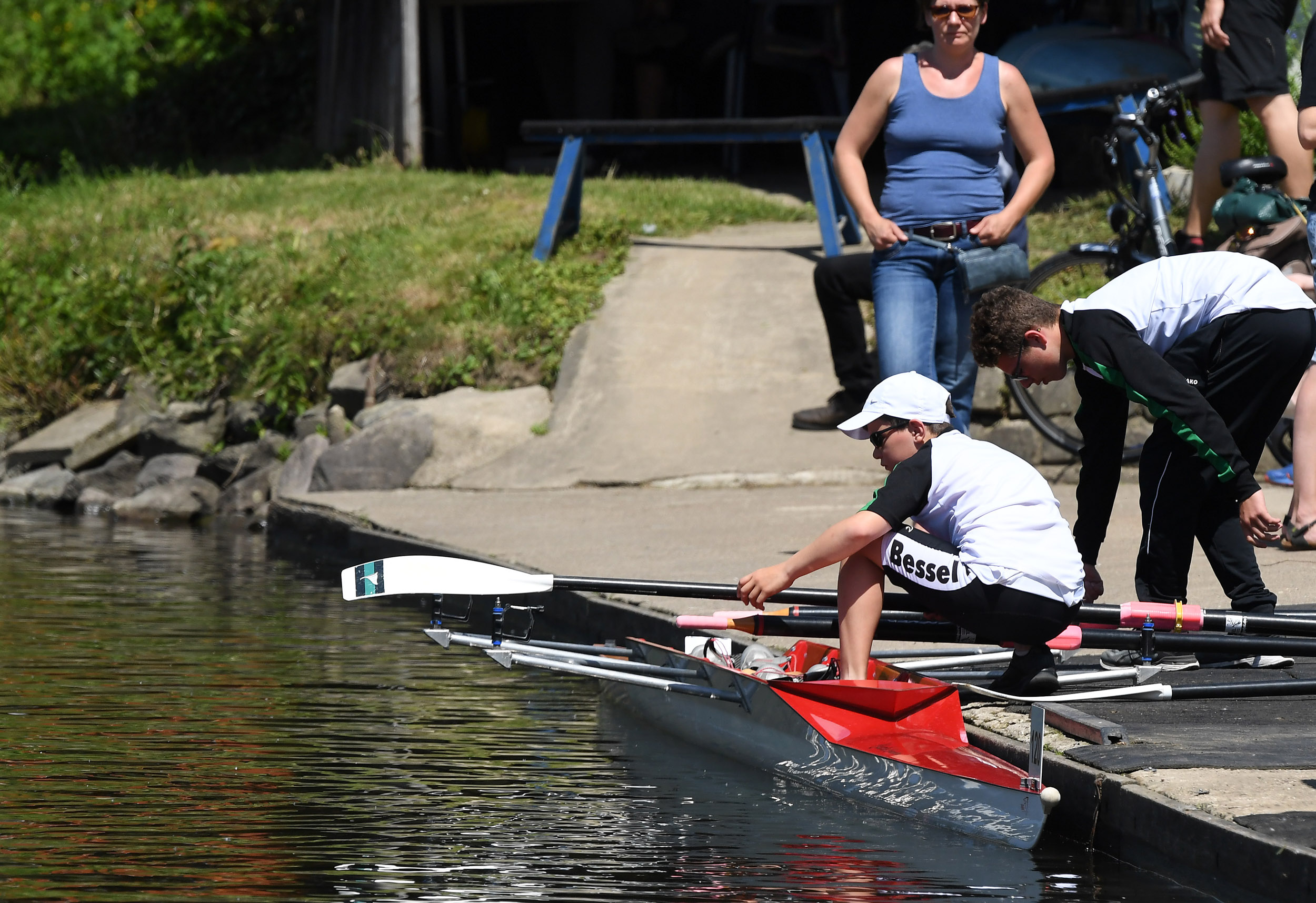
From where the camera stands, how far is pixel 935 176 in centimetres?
679

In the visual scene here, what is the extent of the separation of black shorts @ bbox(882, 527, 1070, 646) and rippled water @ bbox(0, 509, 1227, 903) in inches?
24.6

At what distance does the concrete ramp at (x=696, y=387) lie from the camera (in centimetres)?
977

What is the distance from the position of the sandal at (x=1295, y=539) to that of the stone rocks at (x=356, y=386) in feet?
20.9

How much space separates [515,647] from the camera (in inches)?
208

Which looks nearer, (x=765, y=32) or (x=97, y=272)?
(x=97, y=272)

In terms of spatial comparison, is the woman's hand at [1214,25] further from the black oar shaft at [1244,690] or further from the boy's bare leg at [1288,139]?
the black oar shaft at [1244,690]

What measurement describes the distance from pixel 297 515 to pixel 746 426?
270 cm

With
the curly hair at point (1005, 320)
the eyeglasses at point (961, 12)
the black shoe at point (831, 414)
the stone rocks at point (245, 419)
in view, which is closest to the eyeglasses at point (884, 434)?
the curly hair at point (1005, 320)

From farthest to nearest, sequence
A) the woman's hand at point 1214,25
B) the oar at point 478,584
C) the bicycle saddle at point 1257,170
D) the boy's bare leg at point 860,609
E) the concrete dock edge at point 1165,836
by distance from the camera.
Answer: the woman's hand at point 1214,25
the bicycle saddle at point 1257,170
the oar at point 478,584
the boy's bare leg at point 860,609
the concrete dock edge at point 1165,836

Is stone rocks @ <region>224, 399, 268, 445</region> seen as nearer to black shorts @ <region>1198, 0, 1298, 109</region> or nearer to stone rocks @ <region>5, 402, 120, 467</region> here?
stone rocks @ <region>5, 402, 120, 467</region>

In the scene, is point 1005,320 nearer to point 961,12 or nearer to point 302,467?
point 961,12

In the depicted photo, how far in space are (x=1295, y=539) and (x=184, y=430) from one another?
8221 millimetres

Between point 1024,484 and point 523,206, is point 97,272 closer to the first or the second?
point 523,206

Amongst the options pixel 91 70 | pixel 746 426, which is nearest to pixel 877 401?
pixel 746 426
